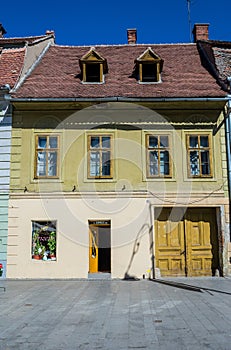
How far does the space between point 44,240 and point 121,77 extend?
7.46 m

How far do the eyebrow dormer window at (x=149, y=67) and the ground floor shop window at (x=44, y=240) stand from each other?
7.02m

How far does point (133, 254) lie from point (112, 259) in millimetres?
782

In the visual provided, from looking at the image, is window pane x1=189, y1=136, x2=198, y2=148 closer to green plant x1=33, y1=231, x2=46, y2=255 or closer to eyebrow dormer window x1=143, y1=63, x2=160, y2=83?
eyebrow dormer window x1=143, y1=63, x2=160, y2=83

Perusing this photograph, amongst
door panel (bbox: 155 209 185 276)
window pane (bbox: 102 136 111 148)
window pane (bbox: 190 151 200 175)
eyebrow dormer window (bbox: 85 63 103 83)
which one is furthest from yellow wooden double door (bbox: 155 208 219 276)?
eyebrow dormer window (bbox: 85 63 103 83)

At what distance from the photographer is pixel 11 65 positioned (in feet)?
51.2

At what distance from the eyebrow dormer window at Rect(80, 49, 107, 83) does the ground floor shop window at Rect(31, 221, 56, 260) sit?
611 centimetres

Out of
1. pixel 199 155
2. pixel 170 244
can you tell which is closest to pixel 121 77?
pixel 199 155

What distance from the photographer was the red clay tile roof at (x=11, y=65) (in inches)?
582

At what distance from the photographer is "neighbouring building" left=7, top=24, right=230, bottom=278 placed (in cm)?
1335

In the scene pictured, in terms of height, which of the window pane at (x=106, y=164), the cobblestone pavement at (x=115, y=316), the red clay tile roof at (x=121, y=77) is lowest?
the cobblestone pavement at (x=115, y=316)

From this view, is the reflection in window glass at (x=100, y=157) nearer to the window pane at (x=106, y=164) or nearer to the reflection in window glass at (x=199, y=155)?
the window pane at (x=106, y=164)

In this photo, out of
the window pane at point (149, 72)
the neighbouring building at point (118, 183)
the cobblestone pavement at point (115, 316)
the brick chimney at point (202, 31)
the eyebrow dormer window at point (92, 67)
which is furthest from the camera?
the brick chimney at point (202, 31)

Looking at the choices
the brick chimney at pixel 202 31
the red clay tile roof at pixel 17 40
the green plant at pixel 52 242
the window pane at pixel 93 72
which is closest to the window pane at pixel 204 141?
the window pane at pixel 93 72

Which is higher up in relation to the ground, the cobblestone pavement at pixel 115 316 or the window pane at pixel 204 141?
the window pane at pixel 204 141
